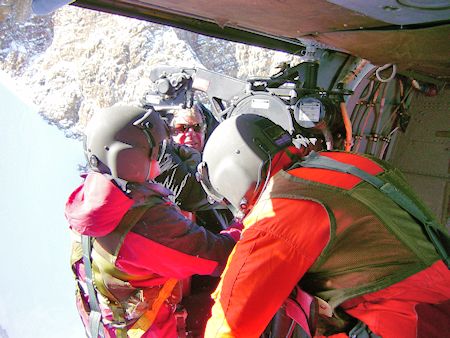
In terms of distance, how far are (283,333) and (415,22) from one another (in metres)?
1.65

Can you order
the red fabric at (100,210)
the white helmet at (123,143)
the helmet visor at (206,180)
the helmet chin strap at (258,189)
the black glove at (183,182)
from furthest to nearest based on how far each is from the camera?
the black glove at (183,182) < the white helmet at (123,143) < the red fabric at (100,210) < the helmet visor at (206,180) < the helmet chin strap at (258,189)

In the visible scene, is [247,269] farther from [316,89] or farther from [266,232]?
[316,89]

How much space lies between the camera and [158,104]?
3.17 meters

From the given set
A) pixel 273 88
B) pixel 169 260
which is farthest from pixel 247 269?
pixel 273 88

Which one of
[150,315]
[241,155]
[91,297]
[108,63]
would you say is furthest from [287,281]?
[108,63]

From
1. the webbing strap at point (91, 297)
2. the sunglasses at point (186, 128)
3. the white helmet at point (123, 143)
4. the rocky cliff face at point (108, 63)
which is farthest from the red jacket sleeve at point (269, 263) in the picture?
the rocky cliff face at point (108, 63)

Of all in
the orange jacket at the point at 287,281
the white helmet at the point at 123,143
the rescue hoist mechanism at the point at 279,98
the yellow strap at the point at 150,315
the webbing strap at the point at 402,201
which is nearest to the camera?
the orange jacket at the point at 287,281

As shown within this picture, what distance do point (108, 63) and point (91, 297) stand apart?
18641 millimetres

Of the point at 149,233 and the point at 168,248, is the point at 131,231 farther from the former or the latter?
the point at 168,248

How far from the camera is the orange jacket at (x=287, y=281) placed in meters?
1.21

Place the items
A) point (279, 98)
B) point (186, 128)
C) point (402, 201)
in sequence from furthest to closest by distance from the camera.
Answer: point (186, 128) < point (279, 98) < point (402, 201)

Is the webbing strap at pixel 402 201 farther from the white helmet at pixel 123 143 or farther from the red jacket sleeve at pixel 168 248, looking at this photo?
the white helmet at pixel 123 143

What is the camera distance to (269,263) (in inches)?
47.7

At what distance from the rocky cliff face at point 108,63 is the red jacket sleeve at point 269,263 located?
16.6 m
